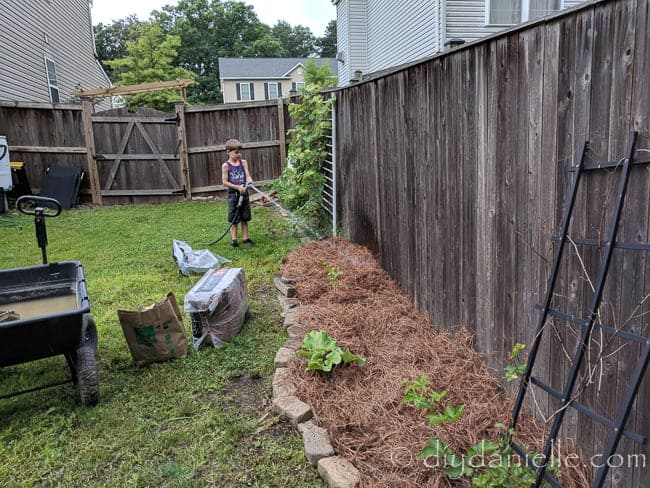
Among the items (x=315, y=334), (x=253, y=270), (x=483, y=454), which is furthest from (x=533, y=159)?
(x=253, y=270)

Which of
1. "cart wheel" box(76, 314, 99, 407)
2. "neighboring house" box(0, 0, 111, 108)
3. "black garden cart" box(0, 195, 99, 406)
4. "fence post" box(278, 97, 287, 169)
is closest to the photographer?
"black garden cart" box(0, 195, 99, 406)

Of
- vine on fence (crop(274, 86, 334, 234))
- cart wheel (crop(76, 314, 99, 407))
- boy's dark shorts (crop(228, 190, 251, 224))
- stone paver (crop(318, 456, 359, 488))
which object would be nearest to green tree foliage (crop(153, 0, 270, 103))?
vine on fence (crop(274, 86, 334, 234))

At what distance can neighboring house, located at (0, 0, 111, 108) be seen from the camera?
10.7 m

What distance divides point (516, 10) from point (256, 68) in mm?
26162

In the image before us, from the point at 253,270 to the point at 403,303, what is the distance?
210cm

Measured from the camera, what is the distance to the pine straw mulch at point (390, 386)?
209 cm

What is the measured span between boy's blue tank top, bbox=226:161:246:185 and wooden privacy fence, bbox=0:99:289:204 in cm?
423

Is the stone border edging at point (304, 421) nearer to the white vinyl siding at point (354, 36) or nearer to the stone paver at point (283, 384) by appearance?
the stone paver at point (283, 384)

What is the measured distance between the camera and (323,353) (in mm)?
2883

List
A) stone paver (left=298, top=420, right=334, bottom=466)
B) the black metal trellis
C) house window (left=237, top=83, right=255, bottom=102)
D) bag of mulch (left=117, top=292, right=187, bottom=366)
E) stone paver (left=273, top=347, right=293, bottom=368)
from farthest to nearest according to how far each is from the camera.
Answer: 1. house window (left=237, top=83, right=255, bottom=102)
2. bag of mulch (left=117, top=292, right=187, bottom=366)
3. stone paver (left=273, top=347, right=293, bottom=368)
4. stone paver (left=298, top=420, right=334, bottom=466)
5. the black metal trellis

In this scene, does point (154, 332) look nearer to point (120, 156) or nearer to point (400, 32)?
point (120, 156)

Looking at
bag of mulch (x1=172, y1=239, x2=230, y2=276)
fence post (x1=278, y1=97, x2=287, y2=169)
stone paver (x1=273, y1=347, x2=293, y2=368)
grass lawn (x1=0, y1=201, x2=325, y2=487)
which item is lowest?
grass lawn (x1=0, y1=201, x2=325, y2=487)

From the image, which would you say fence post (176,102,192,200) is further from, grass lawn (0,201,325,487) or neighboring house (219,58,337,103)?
neighboring house (219,58,337,103)

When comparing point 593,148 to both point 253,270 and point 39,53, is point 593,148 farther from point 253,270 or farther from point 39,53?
point 39,53
